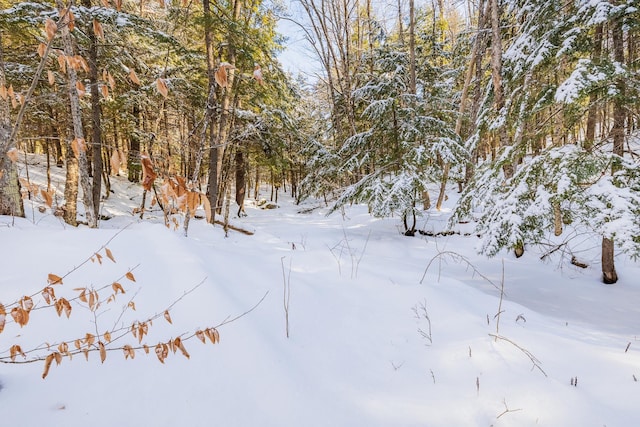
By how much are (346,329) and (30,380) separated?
2.16 metres

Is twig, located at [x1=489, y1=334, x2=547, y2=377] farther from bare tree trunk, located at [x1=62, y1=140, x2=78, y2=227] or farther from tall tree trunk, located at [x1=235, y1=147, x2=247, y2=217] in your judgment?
tall tree trunk, located at [x1=235, y1=147, x2=247, y2=217]

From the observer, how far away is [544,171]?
402 centimetres

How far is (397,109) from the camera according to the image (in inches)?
296

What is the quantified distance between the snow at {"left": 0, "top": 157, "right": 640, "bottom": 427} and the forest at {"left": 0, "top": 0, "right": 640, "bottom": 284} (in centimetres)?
75

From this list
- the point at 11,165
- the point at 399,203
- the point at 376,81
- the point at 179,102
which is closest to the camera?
the point at 11,165

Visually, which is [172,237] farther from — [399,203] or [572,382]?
[399,203]

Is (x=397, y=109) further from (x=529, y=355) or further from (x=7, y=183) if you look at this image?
(x=7, y=183)

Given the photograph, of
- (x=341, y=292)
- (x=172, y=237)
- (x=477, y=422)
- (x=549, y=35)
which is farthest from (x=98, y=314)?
(x=549, y=35)

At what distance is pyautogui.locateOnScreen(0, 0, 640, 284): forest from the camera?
3.30 m

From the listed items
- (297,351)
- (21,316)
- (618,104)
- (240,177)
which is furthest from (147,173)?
(240,177)

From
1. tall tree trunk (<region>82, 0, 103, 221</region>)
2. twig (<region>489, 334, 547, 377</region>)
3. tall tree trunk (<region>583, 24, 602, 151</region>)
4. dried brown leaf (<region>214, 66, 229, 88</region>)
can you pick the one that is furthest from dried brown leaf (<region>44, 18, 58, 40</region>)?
tall tree trunk (<region>82, 0, 103, 221</region>)

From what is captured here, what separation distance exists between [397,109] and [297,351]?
266 inches

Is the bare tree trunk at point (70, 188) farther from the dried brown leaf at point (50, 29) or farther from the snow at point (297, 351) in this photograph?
the dried brown leaf at point (50, 29)

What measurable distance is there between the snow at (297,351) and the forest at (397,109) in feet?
2.47
